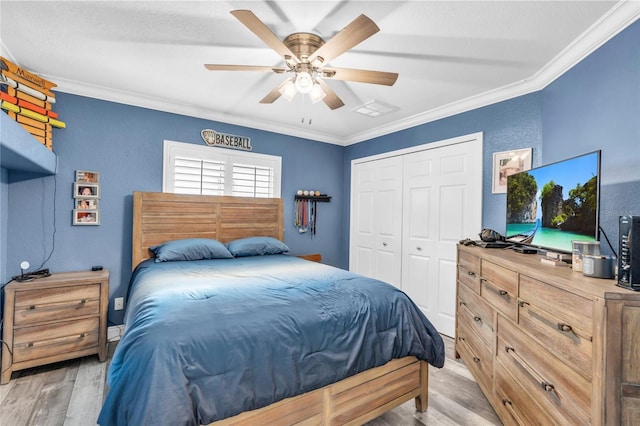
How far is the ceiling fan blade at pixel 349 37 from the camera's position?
152 centimetres

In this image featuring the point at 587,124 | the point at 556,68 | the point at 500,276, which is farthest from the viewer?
the point at 556,68

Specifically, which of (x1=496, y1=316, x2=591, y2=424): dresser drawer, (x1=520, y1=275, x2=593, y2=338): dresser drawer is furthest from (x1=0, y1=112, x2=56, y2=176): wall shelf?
(x1=496, y1=316, x2=591, y2=424): dresser drawer

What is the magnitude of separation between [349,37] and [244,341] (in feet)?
5.50

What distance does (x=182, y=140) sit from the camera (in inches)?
141

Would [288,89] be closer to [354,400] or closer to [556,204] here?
[556,204]

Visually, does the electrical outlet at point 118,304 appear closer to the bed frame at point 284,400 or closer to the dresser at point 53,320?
the bed frame at point 284,400

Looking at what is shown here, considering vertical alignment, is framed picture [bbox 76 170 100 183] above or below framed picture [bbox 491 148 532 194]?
below

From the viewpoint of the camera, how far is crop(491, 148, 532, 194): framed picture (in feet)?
9.25

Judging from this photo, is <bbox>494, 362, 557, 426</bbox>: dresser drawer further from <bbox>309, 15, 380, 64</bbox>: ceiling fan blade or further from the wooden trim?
<bbox>309, 15, 380, 64</bbox>: ceiling fan blade

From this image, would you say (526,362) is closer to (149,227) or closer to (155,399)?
(155,399)

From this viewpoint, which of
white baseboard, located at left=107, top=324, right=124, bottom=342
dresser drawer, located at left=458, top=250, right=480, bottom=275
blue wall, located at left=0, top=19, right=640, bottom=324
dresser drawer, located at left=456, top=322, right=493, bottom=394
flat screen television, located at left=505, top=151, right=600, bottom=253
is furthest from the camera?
white baseboard, located at left=107, top=324, right=124, bottom=342

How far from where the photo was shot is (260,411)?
145 centimetres

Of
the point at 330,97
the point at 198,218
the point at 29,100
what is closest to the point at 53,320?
the point at 198,218

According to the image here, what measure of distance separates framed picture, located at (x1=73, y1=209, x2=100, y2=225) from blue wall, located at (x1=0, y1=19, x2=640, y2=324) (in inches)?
2.2
